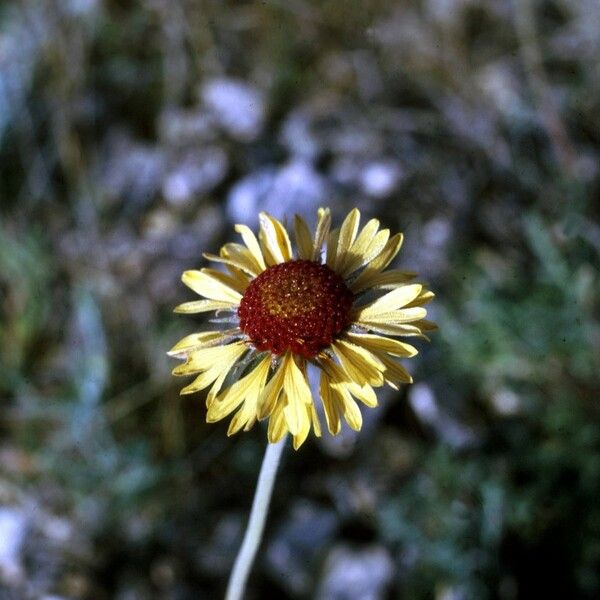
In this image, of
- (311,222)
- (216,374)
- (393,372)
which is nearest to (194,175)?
(311,222)

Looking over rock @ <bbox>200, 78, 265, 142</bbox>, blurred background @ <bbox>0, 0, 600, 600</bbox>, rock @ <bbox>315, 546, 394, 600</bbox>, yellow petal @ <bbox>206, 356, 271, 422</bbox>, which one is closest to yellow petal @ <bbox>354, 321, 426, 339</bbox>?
yellow petal @ <bbox>206, 356, 271, 422</bbox>

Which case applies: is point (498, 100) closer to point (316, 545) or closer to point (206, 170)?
point (206, 170)

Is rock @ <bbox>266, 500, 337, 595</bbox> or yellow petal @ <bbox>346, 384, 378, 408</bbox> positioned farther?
rock @ <bbox>266, 500, 337, 595</bbox>

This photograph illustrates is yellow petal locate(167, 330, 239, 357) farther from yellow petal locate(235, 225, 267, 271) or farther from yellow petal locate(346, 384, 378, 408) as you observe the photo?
yellow petal locate(346, 384, 378, 408)

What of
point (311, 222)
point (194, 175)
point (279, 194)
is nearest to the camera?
point (311, 222)

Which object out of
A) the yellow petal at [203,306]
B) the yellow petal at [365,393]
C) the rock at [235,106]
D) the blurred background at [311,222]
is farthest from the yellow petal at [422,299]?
the rock at [235,106]

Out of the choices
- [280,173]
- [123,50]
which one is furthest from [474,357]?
[123,50]

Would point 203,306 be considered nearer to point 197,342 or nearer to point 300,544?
point 197,342
